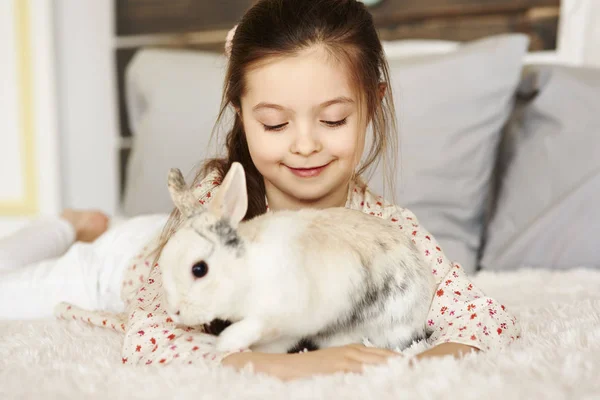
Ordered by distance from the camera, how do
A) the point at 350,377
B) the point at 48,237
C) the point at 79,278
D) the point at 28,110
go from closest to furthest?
the point at 350,377 < the point at 79,278 < the point at 48,237 < the point at 28,110

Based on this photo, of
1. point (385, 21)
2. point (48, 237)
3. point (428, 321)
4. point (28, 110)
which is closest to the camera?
point (428, 321)

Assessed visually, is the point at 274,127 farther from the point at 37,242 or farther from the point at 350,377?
the point at 37,242

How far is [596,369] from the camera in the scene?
690 mm

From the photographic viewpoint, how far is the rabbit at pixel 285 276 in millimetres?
724

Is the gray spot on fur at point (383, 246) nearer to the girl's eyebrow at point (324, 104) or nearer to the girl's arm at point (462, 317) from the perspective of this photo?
the girl's arm at point (462, 317)

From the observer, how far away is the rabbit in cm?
72

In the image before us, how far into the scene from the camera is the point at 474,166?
1.69 meters

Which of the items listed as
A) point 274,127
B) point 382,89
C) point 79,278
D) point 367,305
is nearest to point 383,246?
point 367,305

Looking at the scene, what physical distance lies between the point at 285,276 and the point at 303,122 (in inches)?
13.0

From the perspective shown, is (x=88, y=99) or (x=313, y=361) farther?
(x=88, y=99)

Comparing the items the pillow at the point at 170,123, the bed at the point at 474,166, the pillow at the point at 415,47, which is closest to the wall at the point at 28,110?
the bed at the point at 474,166

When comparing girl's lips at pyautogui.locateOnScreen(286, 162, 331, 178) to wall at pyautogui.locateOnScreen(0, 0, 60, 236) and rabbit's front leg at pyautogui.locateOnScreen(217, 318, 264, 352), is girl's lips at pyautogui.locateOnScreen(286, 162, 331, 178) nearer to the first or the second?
rabbit's front leg at pyautogui.locateOnScreen(217, 318, 264, 352)

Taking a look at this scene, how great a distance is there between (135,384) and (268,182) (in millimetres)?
561

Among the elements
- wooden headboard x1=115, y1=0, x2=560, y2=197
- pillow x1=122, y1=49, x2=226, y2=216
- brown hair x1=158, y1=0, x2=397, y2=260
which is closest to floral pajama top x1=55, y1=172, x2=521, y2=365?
brown hair x1=158, y1=0, x2=397, y2=260
